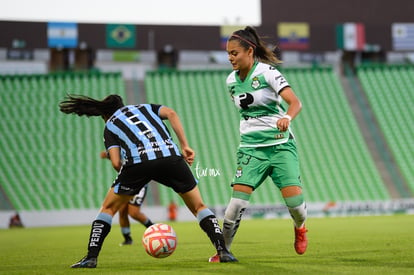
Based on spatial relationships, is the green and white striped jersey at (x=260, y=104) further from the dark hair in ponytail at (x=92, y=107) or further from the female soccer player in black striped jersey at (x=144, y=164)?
the dark hair in ponytail at (x=92, y=107)

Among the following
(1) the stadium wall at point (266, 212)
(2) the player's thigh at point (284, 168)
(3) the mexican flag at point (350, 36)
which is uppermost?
(2) the player's thigh at point (284, 168)

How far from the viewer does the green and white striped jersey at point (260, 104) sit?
7738mm

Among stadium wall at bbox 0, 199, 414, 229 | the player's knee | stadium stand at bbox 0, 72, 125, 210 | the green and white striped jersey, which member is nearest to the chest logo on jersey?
the green and white striped jersey

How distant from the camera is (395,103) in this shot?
115ft

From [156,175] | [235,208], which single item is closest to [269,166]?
[235,208]

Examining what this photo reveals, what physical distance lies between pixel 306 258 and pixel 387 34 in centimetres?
3058

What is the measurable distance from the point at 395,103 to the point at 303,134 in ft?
17.8

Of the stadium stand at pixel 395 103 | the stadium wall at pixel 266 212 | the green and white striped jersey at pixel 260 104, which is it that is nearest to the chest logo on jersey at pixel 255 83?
A: the green and white striped jersey at pixel 260 104

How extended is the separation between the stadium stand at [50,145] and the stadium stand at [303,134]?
2.99 metres

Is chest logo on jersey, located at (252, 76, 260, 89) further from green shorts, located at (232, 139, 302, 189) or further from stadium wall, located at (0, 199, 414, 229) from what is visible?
stadium wall, located at (0, 199, 414, 229)

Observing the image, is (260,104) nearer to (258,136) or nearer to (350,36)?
(258,136)

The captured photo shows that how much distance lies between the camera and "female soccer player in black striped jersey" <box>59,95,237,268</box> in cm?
752

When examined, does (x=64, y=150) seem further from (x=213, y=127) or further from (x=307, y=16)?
(x=307, y=16)

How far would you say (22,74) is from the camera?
3497 cm
